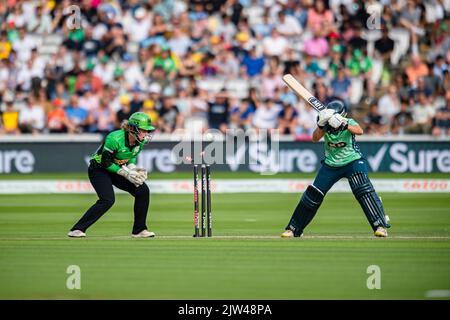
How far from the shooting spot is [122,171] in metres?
12.9

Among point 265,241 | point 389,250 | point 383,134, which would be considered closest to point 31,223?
point 265,241

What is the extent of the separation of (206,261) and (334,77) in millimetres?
13602

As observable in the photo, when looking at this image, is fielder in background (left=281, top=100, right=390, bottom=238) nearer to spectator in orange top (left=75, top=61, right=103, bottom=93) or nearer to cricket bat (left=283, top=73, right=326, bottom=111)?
cricket bat (left=283, top=73, right=326, bottom=111)

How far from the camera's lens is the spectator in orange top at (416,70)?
79.7 feet

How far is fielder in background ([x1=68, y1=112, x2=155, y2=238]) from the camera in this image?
508 inches

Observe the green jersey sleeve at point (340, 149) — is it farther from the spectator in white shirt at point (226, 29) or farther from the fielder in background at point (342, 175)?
the spectator in white shirt at point (226, 29)

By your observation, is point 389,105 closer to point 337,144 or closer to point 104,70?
point 104,70

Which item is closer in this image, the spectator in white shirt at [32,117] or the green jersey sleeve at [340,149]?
the green jersey sleeve at [340,149]

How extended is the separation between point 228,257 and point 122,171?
7.20 feet

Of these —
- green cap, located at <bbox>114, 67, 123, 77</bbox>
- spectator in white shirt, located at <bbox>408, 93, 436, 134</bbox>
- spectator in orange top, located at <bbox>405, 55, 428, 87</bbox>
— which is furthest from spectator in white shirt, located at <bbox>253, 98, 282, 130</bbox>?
green cap, located at <bbox>114, 67, 123, 77</bbox>

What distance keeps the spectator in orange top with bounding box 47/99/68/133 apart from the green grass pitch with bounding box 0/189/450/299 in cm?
659

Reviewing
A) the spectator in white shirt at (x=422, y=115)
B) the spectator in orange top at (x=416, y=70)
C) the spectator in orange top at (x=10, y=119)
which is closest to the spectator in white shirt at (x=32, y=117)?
the spectator in orange top at (x=10, y=119)

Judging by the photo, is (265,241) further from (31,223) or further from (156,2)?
(156,2)

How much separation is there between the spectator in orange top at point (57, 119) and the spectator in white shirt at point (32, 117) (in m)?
0.18
